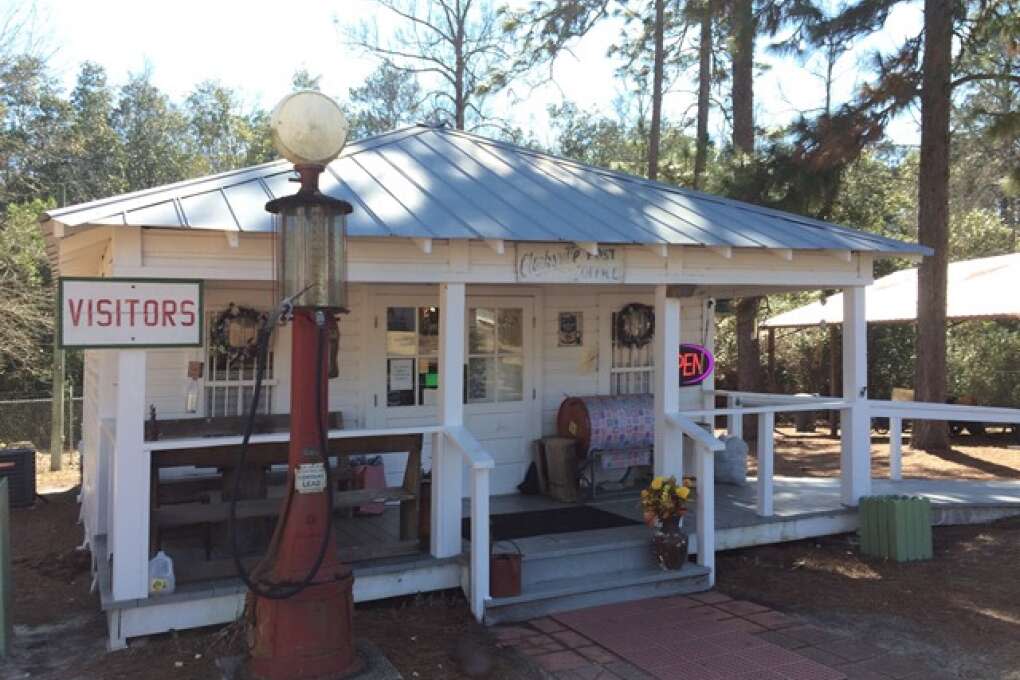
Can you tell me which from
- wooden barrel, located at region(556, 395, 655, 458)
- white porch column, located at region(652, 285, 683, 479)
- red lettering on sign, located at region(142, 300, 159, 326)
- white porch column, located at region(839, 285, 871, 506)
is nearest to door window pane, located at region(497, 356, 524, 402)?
wooden barrel, located at region(556, 395, 655, 458)

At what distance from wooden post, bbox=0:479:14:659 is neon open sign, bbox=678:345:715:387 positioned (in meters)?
6.18

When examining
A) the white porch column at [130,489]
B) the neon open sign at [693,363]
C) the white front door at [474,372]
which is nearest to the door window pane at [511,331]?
the white front door at [474,372]

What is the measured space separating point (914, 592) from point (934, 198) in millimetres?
8408

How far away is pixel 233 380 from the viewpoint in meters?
7.09

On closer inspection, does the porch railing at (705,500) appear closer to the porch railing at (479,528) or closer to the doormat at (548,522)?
the doormat at (548,522)

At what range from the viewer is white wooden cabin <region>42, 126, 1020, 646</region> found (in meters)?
5.07

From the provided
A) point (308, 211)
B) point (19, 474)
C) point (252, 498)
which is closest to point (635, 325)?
point (252, 498)

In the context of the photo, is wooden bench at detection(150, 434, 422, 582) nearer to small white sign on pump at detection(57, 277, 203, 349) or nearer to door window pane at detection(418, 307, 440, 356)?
small white sign on pump at detection(57, 277, 203, 349)

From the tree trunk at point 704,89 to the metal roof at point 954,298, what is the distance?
11.4 feet

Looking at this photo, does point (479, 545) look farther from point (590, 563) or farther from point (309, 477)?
point (309, 477)

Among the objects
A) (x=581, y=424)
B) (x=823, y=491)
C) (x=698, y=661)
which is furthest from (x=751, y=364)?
(x=698, y=661)

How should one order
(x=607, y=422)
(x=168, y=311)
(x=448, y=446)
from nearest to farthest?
1. (x=168, y=311)
2. (x=448, y=446)
3. (x=607, y=422)

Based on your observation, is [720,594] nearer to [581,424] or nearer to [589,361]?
[581,424]

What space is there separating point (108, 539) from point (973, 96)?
19.8 meters
